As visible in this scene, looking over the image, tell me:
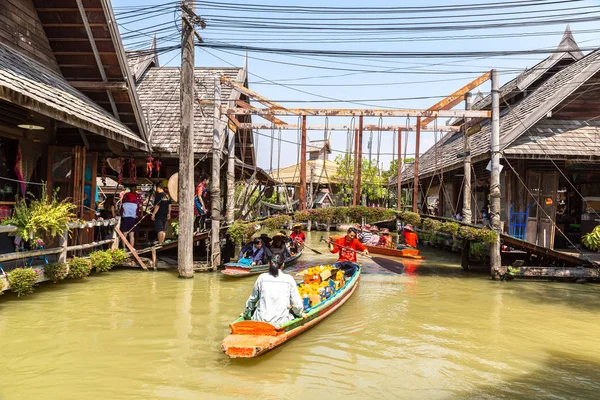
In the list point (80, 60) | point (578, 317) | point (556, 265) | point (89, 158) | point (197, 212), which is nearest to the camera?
point (578, 317)

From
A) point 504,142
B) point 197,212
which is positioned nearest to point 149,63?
point 197,212

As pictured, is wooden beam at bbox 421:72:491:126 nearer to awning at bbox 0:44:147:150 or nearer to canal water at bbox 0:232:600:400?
canal water at bbox 0:232:600:400

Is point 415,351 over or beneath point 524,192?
beneath

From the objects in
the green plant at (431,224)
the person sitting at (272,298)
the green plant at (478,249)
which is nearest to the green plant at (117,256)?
the person sitting at (272,298)

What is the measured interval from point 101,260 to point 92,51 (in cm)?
534

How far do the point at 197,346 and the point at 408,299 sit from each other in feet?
19.6

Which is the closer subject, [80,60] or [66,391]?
[66,391]

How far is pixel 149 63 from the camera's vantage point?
2095 centimetres

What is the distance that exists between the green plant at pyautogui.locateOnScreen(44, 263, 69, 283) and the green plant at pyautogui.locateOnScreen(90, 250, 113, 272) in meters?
1.18

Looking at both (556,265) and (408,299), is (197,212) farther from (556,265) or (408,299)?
(556,265)

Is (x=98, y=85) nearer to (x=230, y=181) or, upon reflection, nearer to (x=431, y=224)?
(x=230, y=181)

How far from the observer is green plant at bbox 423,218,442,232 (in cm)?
1388

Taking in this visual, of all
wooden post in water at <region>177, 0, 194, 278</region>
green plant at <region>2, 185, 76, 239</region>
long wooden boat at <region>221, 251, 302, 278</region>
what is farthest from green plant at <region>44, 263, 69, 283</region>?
long wooden boat at <region>221, 251, 302, 278</region>

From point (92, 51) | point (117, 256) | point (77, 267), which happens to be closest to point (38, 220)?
point (77, 267)
